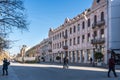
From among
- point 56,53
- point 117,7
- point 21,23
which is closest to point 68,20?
point 56,53

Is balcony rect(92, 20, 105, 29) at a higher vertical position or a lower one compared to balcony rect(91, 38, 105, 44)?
higher

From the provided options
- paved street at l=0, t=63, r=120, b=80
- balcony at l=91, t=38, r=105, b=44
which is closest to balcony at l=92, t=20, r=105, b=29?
balcony at l=91, t=38, r=105, b=44

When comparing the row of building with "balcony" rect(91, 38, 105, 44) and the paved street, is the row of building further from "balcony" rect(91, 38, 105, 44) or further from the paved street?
the paved street

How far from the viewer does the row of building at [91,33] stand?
58.8 m

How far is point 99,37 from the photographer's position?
6469cm

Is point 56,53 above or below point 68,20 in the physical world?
below

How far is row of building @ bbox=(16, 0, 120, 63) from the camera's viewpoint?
5881 cm

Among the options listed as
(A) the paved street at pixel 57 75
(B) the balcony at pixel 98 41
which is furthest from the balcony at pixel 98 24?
(A) the paved street at pixel 57 75

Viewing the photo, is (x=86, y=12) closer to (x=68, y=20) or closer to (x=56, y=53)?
(x=68, y=20)

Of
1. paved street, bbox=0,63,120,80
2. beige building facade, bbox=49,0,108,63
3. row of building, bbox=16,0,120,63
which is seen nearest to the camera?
paved street, bbox=0,63,120,80

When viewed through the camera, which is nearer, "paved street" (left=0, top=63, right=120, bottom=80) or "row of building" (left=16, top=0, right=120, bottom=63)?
"paved street" (left=0, top=63, right=120, bottom=80)

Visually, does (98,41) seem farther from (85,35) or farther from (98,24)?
(85,35)

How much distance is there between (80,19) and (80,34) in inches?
Answer: 141

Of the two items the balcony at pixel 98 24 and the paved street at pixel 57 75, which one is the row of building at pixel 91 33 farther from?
the paved street at pixel 57 75
